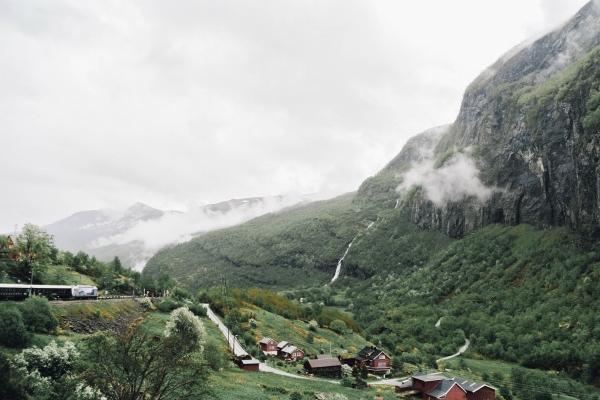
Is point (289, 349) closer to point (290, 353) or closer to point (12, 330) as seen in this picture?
point (290, 353)

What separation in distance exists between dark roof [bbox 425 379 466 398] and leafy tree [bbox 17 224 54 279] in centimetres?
7299

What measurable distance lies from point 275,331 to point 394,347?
44299 mm

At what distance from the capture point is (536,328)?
5714 inches

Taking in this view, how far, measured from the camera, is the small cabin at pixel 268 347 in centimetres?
9388

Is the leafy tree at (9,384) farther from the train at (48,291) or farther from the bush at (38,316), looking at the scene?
the train at (48,291)

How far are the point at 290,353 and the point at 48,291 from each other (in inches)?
1760

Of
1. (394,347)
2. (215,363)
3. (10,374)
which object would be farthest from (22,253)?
(394,347)

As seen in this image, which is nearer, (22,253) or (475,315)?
(22,253)

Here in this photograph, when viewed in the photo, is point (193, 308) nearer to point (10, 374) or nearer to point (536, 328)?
point (10, 374)

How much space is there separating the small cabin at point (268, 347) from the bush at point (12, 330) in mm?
52520

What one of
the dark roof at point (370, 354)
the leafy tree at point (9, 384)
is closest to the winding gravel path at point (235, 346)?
the dark roof at point (370, 354)

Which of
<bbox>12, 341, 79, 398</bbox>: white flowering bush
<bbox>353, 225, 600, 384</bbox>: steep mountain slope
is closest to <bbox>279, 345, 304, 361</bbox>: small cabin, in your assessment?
<bbox>353, 225, 600, 384</bbox>: steep mountain slope

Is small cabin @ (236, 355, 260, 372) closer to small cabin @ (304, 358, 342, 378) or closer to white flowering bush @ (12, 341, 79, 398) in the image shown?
small cabin @ (304, 358, 342, 378)

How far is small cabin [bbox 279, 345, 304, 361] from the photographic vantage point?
306 feet
